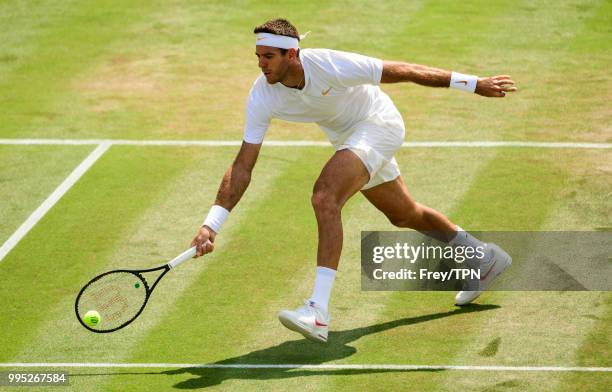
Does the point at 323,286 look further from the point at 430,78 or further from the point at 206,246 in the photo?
the point at 430,78

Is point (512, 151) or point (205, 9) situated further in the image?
point (205, 9)

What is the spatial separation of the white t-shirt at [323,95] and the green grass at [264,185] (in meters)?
1.28

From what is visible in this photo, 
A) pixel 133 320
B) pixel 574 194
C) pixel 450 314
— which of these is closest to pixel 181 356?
pixel 133 320

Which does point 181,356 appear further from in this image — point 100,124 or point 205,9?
point 205,9

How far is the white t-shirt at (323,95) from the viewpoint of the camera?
914 centimetres

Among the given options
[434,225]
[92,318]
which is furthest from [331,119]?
[92,318]

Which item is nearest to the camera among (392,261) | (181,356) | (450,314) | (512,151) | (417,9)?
(181,356)

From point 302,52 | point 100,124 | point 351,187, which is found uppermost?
point 302,52

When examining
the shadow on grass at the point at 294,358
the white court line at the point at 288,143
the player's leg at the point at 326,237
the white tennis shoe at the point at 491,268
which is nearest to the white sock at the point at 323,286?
the player's leg at the point at 326,237

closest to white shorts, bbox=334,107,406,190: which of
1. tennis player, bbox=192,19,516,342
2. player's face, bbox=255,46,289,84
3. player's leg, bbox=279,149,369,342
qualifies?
tennis player, bbox=192,19,516,342

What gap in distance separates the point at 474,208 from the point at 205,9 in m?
6.49

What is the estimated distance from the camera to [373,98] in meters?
9.54

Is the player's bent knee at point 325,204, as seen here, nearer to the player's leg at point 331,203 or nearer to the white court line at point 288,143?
the player's leg at point 331,203

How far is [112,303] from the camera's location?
887 centimetres
